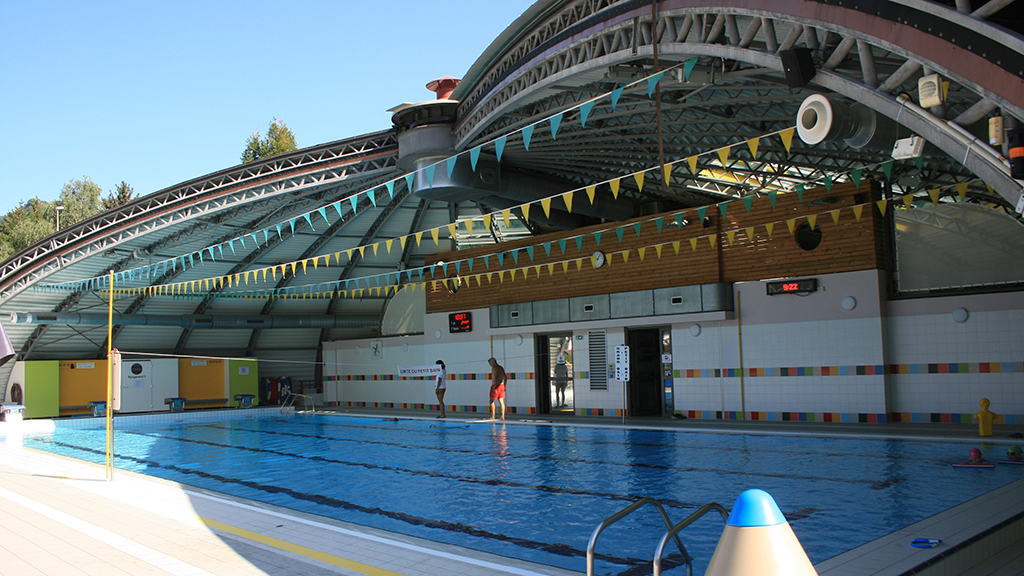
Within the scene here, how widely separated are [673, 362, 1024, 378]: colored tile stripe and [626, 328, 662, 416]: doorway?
1.67 meters

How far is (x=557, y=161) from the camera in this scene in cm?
1577

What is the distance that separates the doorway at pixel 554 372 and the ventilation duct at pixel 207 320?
10089 mm

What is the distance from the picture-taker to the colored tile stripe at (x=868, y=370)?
12141 mm

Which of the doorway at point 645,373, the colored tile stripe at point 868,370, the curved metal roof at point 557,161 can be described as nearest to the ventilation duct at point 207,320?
the curved metal roof at point 557,161

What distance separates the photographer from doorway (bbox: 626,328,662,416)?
17.2 metres

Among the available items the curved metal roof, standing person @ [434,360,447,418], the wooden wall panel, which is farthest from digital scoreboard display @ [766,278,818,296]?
standing person @ [434,360,447,418]

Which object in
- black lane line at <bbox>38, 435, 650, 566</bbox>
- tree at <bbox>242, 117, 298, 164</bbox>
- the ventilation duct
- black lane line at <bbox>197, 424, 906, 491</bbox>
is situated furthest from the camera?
tree at <bbox>242, 117, 298, 164</bbox>

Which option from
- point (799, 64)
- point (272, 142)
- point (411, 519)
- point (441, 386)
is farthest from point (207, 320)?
point (272, 142)

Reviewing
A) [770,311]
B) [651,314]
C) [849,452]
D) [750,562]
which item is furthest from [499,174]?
[750,562]

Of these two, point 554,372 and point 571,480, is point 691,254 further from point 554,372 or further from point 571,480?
point 571,480

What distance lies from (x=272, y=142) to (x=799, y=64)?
49.7 m

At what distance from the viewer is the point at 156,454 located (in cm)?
1349

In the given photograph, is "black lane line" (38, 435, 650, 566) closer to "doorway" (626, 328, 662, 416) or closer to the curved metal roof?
the curved metal roof

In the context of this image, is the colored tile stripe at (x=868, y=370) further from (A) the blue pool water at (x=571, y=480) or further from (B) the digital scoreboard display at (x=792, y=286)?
(A) the blue pool water at (x=571, y=480)
